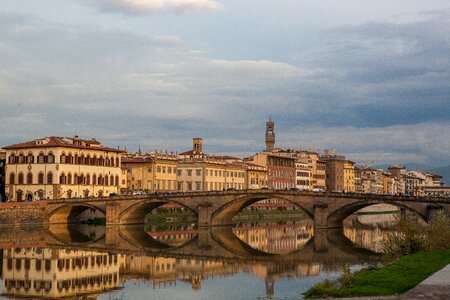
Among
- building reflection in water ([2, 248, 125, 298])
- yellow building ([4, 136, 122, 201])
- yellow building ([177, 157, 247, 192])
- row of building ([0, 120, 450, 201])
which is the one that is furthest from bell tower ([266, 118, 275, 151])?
building reflection in water ([2, 248, 125, 298])

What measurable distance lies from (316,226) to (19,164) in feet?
141

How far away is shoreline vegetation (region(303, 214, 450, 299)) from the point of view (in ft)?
92.4

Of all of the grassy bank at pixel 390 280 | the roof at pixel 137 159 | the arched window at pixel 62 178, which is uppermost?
the roof at pixel 137 159

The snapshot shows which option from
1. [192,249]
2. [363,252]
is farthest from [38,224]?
[363,252]

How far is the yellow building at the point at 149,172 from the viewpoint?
118m

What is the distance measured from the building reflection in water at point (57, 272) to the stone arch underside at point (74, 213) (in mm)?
30079

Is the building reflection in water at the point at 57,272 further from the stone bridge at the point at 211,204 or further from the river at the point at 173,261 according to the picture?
the stone bridge at the point at 211,204

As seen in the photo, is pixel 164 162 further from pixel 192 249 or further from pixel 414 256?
pixel 414 256

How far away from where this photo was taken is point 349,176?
193625 mm

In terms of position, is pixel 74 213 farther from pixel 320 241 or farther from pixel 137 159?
pixel 320 241

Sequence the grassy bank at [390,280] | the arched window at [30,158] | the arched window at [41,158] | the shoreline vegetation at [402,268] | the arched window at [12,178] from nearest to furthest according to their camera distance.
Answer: the grassy bank at [390,280] < the shoreline vegetation at [402,268] < the arched window at [41,158] < the arched window at [30,158] < the arched window at [12,178]

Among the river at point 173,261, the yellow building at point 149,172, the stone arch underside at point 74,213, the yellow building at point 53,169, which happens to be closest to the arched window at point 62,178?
the yellow building at point 53,169

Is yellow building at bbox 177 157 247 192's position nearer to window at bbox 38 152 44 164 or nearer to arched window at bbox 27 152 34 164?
window at bbox 38 152 44 164

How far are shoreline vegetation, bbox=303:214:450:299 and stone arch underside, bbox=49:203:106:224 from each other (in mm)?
55053
